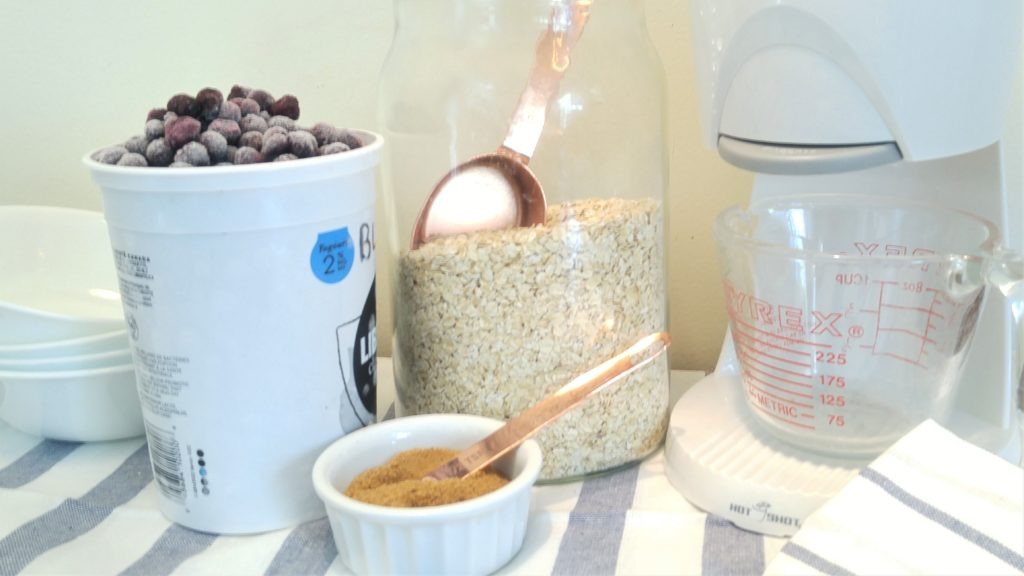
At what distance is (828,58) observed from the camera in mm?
452

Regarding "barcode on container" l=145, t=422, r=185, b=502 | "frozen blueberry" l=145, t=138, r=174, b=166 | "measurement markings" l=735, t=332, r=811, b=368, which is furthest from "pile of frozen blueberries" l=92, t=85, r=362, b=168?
"measurement markings" l=735, t=332, r=811, b=368

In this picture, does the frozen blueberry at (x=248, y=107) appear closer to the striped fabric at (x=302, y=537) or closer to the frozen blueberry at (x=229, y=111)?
the frozen blueberry at (x=229, y=111)

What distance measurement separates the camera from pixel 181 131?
1.55ft

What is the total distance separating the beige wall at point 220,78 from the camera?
0.73m

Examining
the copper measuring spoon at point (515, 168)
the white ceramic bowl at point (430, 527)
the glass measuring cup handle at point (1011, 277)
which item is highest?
the copper measuring spoon at point (515, 168)

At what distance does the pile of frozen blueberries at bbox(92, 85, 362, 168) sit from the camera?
475mm

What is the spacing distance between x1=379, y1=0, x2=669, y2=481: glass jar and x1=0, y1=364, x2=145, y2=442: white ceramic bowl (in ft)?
0.63

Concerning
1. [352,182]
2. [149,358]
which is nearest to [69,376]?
[149,358]

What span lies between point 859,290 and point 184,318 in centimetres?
36

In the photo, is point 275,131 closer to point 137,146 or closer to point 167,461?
point 137,146

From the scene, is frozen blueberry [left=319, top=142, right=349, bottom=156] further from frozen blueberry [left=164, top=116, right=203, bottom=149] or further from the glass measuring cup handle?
the glass measuring cup handle

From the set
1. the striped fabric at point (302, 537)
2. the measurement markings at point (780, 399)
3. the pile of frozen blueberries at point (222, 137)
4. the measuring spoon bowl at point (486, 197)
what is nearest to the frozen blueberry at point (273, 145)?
the pile of frozen blueberries at point (222, 137)

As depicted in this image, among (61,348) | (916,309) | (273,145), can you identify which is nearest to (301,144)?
(273,145)

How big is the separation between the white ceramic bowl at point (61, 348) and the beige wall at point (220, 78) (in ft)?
0.84
